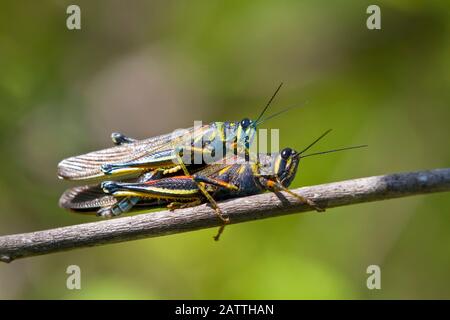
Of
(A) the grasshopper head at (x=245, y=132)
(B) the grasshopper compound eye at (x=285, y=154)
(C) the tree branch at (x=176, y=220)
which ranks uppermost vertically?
(A) the grasshopper head at (x=245, y=132)

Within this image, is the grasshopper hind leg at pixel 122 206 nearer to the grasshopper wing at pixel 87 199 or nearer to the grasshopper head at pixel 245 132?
the grasshopper wing at pixel 87 199

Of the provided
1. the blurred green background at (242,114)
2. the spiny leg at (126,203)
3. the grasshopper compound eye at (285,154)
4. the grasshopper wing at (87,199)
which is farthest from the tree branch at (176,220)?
the blurred green background at (242,114)

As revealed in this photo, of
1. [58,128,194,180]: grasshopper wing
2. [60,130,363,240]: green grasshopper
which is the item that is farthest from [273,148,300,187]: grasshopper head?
[58,128,194,180]: grasshopper wing

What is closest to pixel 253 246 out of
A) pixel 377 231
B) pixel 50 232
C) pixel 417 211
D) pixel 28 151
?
pixel 377 231

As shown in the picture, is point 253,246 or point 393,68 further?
point 393,68

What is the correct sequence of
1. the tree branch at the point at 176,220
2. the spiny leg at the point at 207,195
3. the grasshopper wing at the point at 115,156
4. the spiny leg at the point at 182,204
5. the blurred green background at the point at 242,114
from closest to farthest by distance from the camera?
1. the tree branch at the point at 176,220
2. the spiny leg at the point at 207,195
3. the spiny leg at the point at 182,204
4. the grasshopper wing at the point at 115,156
5. the blurred green background at the point at 242,114

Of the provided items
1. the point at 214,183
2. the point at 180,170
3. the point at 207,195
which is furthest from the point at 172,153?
the point at 207,195

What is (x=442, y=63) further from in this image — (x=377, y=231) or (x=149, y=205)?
(x=149, y=205)
